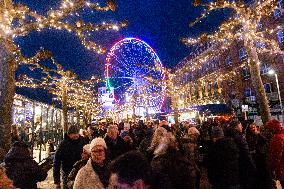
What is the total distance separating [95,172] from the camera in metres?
3.94

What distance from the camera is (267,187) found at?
279 inches

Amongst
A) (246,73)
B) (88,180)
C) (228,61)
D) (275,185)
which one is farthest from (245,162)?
(228,61)

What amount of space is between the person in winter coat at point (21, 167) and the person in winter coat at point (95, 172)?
160cm

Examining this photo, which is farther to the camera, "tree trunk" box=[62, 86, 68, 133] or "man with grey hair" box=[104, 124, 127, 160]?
"tree trunk" box=[62, 86, 68, 133]

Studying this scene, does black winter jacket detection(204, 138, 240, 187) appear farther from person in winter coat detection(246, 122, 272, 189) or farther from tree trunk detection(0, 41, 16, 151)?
tree trunk detection(0, 41, 16, 151)

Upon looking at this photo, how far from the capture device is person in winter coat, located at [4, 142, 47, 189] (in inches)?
202

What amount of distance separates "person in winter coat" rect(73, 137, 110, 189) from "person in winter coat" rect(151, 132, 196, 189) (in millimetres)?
635

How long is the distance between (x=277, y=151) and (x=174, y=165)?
2.71 meters

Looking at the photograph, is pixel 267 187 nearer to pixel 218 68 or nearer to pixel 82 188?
pixel 82 188

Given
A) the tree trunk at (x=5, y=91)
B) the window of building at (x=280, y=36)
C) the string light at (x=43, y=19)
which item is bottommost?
the tree trunk at (x=5, y=91)

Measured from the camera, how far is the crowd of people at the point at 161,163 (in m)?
2.78

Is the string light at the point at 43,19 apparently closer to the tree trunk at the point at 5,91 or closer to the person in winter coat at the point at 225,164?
the tree trunk at the point at 5,91

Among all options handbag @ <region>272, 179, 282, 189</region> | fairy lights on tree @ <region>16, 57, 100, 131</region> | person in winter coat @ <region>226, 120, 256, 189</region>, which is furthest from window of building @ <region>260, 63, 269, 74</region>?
person in winter coat @ <region>226, 120, 256, 189</region>

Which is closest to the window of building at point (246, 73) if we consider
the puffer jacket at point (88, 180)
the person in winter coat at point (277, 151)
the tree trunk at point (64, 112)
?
the tree trunk at point (64, 112)
